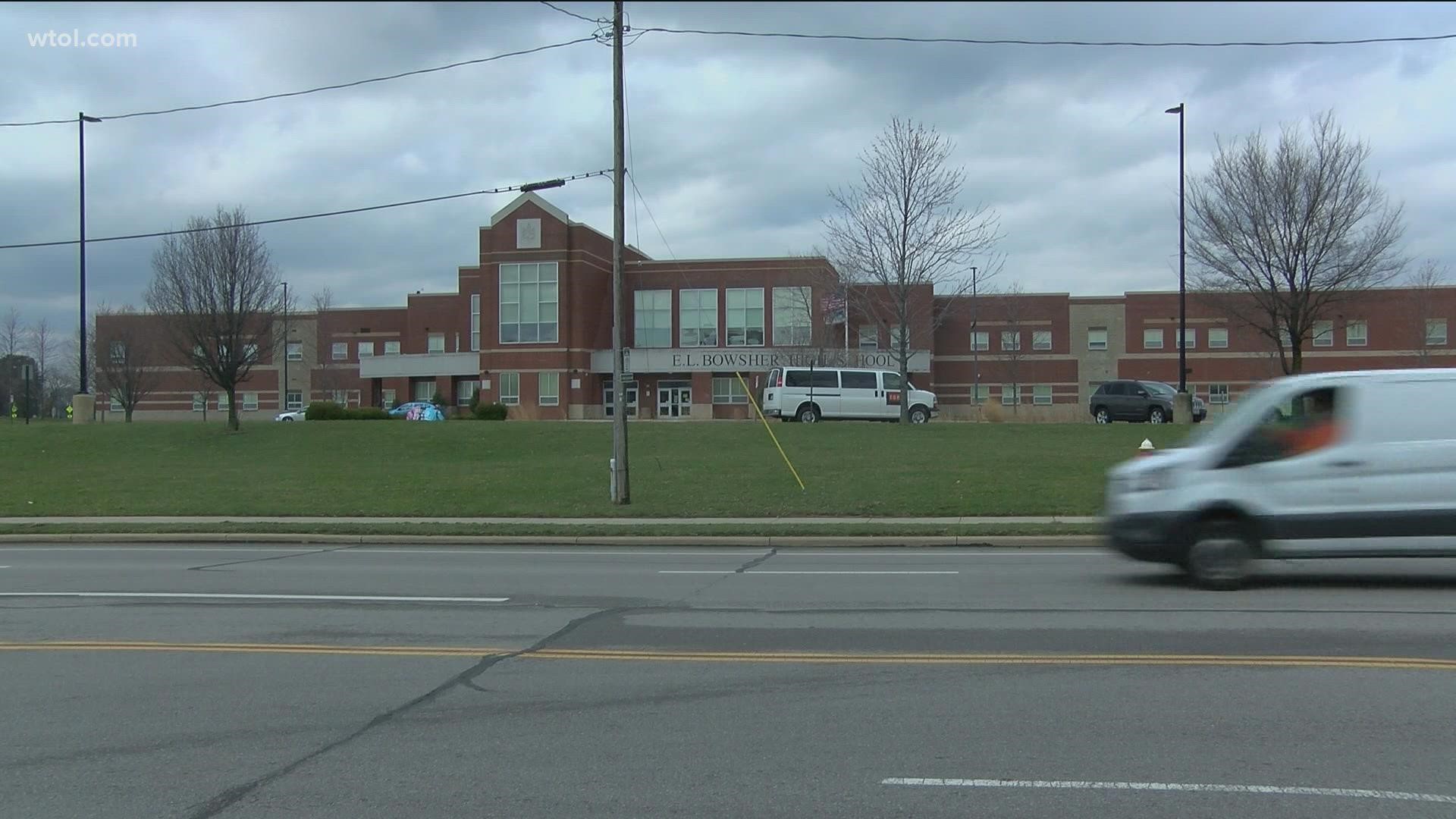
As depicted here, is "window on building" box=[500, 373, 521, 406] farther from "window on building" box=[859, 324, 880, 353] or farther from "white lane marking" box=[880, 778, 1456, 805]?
"white lane marking" box=[880, 778, 1456, 805]

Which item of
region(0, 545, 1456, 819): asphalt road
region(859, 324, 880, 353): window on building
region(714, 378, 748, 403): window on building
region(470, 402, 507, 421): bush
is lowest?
region(0, 545, 1456, 819): asphalt road

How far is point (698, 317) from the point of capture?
68125 millimetres

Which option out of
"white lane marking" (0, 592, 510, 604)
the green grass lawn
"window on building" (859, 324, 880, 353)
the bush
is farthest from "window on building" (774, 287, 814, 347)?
"white lane marking" (0, 592, 510, 604)

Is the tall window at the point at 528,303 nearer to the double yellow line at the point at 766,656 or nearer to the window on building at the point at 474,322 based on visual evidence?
the window on building at the point at 474,322

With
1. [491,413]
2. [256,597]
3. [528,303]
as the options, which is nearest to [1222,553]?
[256,597]

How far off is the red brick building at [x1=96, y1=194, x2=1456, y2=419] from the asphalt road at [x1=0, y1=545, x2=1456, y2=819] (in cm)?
4451

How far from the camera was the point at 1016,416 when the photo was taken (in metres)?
43.9

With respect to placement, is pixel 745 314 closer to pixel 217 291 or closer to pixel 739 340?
pixel 739 340

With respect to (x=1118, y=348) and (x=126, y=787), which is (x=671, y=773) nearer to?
(x=126, y=787)

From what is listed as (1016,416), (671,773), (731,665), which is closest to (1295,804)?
(671,773)

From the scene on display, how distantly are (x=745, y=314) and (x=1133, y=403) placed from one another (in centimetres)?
3005

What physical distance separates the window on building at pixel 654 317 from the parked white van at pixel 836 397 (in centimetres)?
2804

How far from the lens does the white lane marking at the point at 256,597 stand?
10945 millimetres

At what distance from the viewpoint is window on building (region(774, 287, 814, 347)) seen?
6075cm
